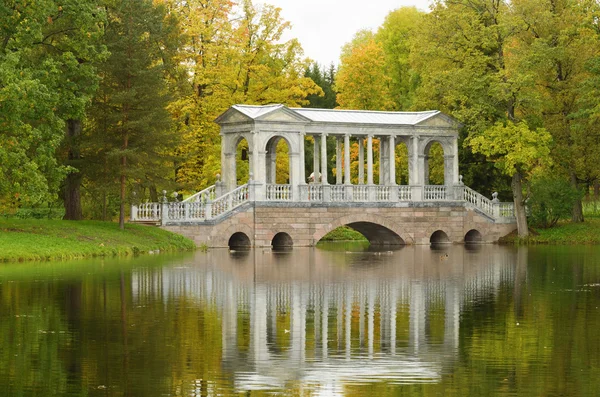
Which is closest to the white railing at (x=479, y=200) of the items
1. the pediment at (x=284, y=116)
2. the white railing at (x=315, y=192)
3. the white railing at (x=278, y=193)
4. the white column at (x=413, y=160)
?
the white column at (x=413, y=160)

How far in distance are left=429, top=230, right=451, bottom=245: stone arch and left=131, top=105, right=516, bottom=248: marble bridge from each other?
54 mm

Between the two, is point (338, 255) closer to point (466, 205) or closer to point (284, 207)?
point (284, 207)

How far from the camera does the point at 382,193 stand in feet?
180

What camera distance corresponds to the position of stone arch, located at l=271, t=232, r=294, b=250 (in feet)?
172

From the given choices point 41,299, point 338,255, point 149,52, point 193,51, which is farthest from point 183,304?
point 193,51

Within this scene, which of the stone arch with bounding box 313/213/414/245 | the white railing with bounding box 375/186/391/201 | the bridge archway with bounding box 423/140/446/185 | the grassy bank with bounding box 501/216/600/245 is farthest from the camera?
the bridge archway with bounding box 423/140/446/185

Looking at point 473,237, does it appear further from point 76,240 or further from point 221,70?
point 76,240

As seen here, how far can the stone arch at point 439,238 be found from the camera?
186 feet

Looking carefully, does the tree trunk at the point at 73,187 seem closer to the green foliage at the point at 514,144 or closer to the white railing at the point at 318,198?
the white railing at the point at 318,198

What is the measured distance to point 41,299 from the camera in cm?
2441

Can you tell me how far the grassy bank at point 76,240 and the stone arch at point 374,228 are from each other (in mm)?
7131

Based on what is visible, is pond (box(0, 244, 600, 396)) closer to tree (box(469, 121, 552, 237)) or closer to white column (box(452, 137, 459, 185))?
tree (box(469, 121, 552, 237))

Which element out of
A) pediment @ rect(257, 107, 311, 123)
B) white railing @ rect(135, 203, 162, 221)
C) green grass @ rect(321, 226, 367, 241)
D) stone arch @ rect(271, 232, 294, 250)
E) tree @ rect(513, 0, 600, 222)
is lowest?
stone arch @ rect(271, 232, 294, 250)

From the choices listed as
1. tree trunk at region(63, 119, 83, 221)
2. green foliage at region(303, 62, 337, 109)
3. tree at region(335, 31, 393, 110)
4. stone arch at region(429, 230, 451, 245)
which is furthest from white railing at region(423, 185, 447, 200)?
green foliage at region(303, 62, 337, 109)
